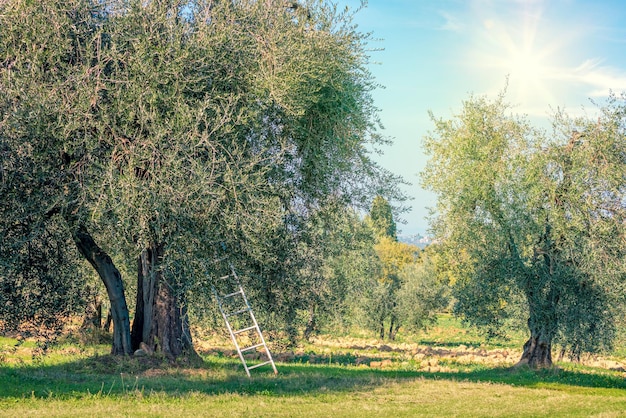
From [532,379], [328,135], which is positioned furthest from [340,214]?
[532,379]

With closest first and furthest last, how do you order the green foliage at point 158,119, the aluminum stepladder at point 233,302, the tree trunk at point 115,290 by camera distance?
the green foliage at point 158,119 < the aluminum stepladder at point 233,302 < the tree trunk at point 115,290

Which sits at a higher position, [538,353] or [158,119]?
[158,119]

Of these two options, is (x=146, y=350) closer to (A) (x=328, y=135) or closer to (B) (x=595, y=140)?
(A) (x=328, y=135)

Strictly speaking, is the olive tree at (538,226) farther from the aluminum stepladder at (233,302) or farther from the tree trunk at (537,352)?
the aluminum stepladder at (233,302)

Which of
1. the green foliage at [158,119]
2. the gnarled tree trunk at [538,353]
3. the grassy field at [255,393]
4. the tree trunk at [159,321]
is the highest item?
the green foliage at [158,119]

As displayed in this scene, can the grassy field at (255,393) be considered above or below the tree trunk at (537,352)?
below

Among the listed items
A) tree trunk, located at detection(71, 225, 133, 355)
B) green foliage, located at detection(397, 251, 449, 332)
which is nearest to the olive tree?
tree trunk, located at detection(71, 225, 133, 355)

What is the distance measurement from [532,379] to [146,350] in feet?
40.7

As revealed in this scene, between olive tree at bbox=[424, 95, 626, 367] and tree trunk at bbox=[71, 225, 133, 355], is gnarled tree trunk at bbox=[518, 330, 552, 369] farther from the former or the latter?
tree trunk at bbox=[71, 225, 133, 355]

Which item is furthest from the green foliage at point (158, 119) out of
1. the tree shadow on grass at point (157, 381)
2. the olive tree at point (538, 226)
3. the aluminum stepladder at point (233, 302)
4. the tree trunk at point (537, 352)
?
the tree trunk at point (537, 352)

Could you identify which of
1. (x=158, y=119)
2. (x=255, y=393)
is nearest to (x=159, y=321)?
(x=255, y=393)

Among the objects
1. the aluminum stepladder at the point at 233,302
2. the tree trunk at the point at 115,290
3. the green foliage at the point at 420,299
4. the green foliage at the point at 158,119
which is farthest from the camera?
the green foliage at the point at 420,299

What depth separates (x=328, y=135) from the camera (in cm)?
2031

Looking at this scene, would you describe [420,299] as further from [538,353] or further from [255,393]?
[255,393]
